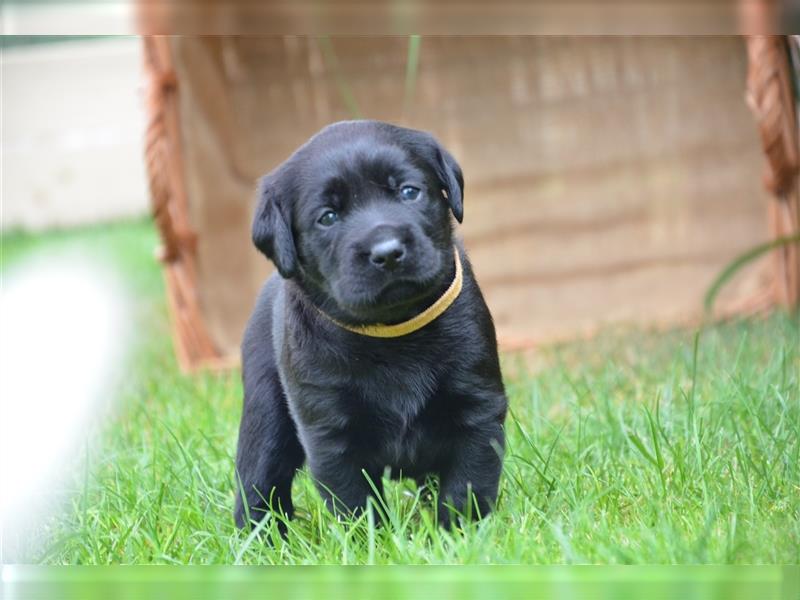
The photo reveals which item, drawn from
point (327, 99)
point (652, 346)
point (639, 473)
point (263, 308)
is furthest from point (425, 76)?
point (639, 473)

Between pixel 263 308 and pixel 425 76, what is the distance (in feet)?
7.87

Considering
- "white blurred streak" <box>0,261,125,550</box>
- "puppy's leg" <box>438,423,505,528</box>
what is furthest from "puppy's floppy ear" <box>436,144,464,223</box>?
"white blurred streak" <box>0,261,125,550</box>

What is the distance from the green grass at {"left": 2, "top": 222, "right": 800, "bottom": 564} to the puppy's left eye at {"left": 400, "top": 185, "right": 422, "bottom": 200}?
49 cm

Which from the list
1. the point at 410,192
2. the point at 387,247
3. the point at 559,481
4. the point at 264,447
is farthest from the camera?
the point at 264,447

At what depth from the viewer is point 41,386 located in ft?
6.67

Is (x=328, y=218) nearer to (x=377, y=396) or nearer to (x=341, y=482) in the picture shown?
(x=377, y=396)

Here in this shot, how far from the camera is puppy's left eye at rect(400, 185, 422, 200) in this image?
1717mm

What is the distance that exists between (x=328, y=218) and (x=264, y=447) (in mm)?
475

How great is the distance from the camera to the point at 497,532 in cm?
168

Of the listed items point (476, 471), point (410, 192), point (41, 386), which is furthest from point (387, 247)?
point (41, 386)

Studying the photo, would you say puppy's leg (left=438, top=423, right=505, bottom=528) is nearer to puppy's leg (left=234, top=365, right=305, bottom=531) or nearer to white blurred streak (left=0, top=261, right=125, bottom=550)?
puppy's leg (left=234, top=365, right=305, bottom=531)

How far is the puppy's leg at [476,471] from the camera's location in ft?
5.76

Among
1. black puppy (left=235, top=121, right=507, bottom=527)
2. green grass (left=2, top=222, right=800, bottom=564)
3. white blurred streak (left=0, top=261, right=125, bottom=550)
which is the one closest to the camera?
green grass (left=2, top=222, right=800, bottom=564)

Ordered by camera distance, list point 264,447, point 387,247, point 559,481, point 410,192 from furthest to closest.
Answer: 1. point 264,447
2. point 559,481
3. point 410,192
4. point 387,247
